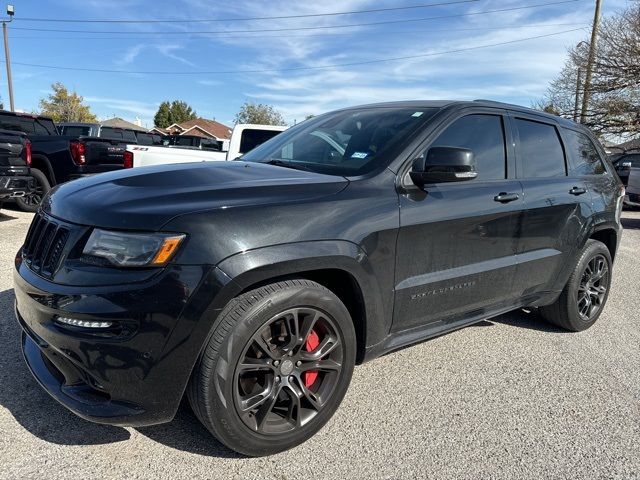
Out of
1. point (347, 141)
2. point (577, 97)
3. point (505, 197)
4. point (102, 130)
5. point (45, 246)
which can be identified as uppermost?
point (577, 97)

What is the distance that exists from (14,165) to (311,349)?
20.9 feet

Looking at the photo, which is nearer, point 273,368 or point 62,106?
point 273,368

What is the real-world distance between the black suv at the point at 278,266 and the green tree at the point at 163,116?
82626 millimetres

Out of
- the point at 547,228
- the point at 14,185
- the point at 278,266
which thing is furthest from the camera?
the point at 14,185

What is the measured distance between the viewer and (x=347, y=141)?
3271mm

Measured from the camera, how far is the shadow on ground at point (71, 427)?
248 centimetres

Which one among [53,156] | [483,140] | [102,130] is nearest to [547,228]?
[483,140]

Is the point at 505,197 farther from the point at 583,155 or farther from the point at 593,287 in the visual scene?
the point at 593,287

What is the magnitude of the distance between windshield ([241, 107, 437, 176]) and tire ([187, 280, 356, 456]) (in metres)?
0.86

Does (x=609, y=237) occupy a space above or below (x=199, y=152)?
below

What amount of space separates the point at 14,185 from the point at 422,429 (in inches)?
262

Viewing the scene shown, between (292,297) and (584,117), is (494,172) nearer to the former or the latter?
(292,297)

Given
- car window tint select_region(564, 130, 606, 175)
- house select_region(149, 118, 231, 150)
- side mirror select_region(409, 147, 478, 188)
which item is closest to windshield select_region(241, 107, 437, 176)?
side mirror select_region(409, 147, 478, 188)

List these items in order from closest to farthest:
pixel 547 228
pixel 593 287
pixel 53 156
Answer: pixel 547 228 → pixel 593 287 → pixel 53 156
